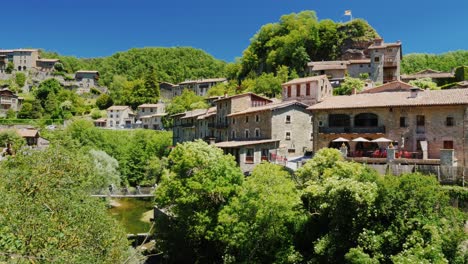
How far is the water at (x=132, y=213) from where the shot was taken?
137 feet

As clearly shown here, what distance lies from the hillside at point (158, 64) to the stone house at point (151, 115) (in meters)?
35.3

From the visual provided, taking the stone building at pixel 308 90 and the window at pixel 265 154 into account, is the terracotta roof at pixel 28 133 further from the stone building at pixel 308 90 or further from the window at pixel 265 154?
the window at pixel 265 154

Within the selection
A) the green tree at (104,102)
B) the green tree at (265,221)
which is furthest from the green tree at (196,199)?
the green tree at (104,102)

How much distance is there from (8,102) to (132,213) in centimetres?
6923

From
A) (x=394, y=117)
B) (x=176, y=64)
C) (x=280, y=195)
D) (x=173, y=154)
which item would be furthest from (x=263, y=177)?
(x=176, y=64)

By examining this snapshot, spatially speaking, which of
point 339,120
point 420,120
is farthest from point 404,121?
point 339,120

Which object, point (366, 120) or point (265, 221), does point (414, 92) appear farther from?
point (265, 221)

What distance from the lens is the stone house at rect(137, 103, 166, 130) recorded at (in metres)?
90.2

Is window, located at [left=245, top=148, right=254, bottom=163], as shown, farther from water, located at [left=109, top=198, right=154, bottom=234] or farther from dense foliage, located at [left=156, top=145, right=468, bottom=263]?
water, located at [left=109, top=198, right=154, bottom=234]

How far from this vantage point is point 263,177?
81.1 feet

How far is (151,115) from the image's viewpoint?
91.8m

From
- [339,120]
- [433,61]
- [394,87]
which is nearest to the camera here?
[339,120]

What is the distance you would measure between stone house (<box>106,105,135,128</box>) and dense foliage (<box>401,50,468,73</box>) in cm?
6771

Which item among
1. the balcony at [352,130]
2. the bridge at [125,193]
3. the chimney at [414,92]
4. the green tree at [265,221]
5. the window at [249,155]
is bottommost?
the bridge at [125,193]
